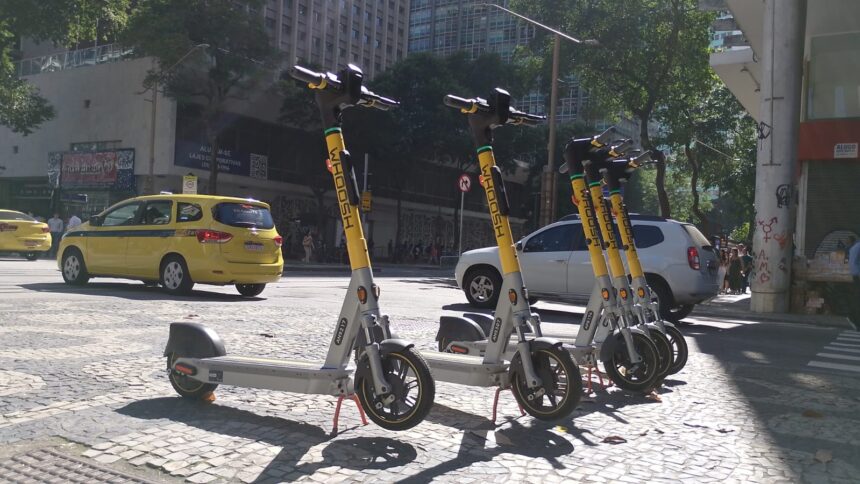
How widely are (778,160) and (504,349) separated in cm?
1305

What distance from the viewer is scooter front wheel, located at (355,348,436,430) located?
3.92 meters

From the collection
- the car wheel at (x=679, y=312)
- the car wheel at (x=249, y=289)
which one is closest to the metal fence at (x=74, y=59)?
the car wheel at (x=249, y=289)

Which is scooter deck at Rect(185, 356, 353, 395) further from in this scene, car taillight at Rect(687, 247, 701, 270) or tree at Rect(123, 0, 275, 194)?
tree at Rect(123, 0, 275, 194)

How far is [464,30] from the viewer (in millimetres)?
91938

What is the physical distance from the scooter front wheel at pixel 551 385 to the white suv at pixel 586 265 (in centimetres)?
766

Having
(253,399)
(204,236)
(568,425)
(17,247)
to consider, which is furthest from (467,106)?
(17,247)

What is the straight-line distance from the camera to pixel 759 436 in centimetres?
465

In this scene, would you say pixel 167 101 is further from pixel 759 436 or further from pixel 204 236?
pixel 759 436

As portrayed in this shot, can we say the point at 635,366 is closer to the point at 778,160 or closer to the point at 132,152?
the point at 778,160

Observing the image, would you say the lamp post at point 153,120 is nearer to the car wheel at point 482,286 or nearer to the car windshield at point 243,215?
the car windshield at point 243,215

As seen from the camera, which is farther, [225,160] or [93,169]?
[225,160]

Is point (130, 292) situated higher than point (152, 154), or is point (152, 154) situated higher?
point (152, 154)

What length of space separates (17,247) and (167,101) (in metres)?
13.4

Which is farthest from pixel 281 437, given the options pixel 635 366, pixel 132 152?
pixel 132 152
